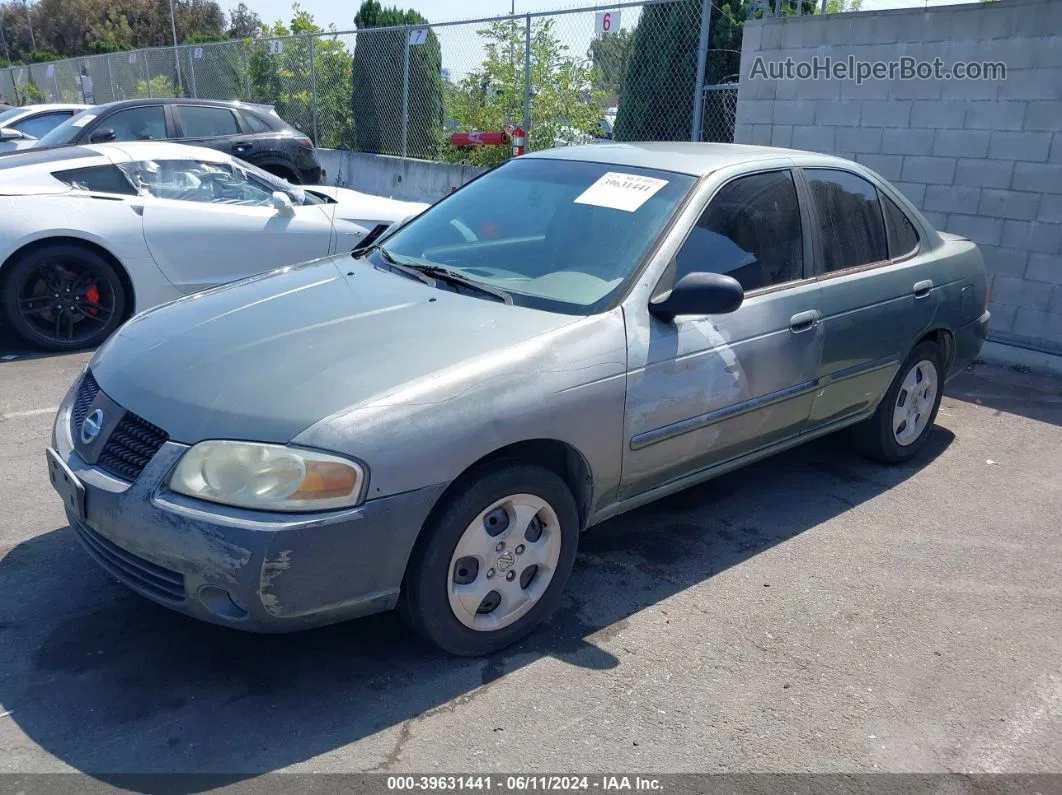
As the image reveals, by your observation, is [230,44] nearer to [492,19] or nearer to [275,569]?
[492,19]

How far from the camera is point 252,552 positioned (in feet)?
8.46

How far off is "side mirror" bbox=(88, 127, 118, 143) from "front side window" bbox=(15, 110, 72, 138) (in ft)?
14.3

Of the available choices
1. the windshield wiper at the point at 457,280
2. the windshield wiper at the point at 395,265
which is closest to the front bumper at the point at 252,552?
the windshield wiper at the point at 457,280

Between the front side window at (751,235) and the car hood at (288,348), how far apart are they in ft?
2.57

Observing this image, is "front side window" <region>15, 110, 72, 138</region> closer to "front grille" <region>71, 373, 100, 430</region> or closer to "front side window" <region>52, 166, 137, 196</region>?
"front side window" <region>52, 166, 137, 196</region>

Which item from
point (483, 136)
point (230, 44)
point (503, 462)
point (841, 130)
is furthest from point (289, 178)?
point (503, 462)

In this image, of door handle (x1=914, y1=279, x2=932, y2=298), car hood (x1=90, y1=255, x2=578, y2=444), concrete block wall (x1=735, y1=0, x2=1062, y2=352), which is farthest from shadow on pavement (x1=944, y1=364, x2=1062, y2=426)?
car hood (x1=90, y1=255, x2=578, y2=444)

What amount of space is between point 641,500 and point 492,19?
9.36 m

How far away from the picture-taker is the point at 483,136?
11695mm

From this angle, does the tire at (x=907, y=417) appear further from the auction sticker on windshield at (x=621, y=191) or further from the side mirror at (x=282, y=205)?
the side mirror at (x=282, y=205)

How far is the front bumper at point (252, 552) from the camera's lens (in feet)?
8.54

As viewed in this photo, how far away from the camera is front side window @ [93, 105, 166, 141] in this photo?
1028 cm

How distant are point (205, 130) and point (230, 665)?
9433 millimetres

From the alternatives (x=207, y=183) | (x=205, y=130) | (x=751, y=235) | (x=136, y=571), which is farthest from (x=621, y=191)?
(x=205, y=130)
